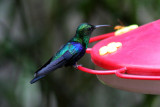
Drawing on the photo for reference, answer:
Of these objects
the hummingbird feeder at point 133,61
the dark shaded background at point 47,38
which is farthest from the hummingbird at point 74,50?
the dark shaded background at point 47,38

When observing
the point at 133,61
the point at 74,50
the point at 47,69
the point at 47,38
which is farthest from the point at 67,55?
the point at 47,38

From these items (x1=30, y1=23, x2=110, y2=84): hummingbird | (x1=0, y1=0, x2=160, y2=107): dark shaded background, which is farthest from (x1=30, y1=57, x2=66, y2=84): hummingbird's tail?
(x1=0, y1=0, x2=160, y2=107): dark shaded background

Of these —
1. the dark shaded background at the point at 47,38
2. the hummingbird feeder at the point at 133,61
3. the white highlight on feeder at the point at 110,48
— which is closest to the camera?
the hummingbird feeder at the point at 133,61

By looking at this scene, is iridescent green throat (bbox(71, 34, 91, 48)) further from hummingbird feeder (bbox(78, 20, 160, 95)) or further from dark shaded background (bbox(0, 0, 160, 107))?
dark shaded background (bbox(0, 0, 160, 107))

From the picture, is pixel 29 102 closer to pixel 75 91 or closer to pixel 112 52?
pixel 75 91

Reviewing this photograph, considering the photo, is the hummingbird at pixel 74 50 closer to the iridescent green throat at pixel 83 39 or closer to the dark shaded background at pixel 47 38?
the iridescent green throat at pixel 83 39

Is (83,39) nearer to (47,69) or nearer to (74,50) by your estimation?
(74,50)
